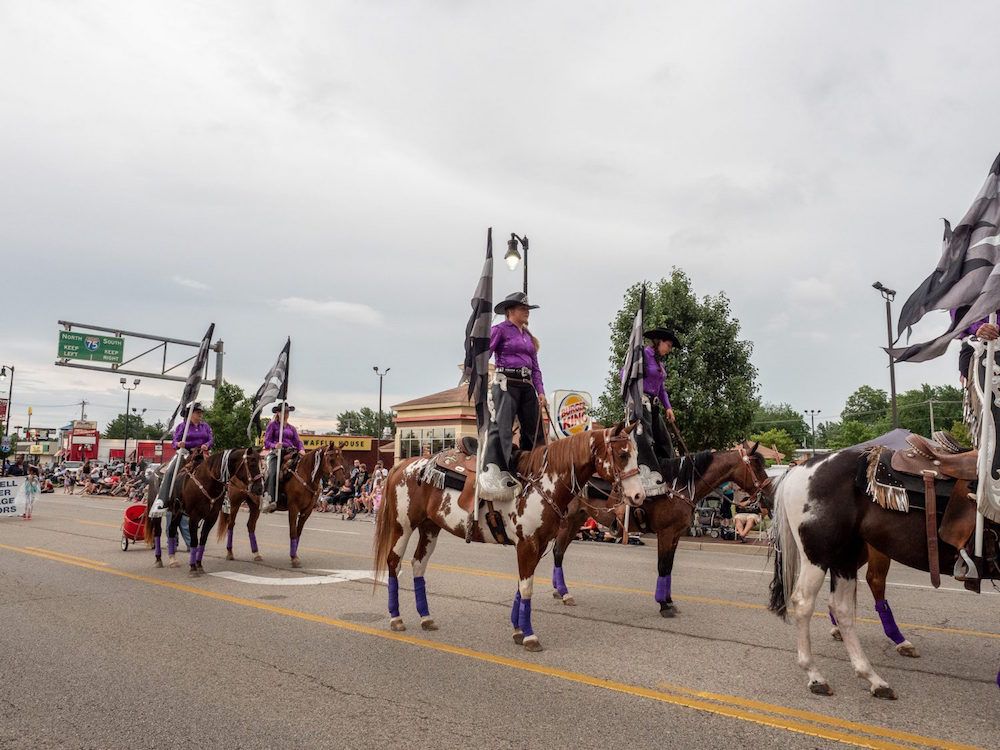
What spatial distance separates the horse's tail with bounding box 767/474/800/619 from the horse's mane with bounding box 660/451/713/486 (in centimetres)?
256

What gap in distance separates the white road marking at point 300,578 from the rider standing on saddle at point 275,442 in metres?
1.54

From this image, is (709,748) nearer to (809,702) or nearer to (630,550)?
(809,702)

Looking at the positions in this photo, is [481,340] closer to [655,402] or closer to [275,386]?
[655,402]

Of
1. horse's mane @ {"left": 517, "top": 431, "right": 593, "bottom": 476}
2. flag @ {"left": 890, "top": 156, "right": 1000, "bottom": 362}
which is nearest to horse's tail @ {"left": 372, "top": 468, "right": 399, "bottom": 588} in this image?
horse's mane @ {"left": 517, "top": 431, "right": 593, "bottom": 476}

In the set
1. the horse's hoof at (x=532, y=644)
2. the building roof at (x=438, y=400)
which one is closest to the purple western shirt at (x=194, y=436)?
the horse's hoof at (x=532, y=644)

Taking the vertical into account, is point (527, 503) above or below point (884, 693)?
above

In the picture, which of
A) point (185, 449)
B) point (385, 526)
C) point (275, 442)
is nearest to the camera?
Answer: point (385, 526)

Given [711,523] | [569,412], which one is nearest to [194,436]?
[569,412]

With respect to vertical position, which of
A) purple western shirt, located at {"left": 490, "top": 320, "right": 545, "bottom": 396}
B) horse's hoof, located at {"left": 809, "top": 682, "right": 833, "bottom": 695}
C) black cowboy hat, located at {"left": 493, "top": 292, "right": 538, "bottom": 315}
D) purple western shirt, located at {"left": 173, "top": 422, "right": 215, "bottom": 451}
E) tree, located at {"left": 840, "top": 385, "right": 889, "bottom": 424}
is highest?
tree, located at {"left": 840, "top": 385, "right": 889, "bottom": 424}

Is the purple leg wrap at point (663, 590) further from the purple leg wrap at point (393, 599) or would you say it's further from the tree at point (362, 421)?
the tree at point (362, 421)

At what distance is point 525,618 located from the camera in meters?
6.41

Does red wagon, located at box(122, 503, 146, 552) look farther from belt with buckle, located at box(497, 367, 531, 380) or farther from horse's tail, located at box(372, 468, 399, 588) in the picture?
belt with buckle, located at box(497, 367, 531, 380)

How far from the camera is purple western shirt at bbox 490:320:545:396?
A: 7.38m

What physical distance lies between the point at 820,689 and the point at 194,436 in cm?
1093
